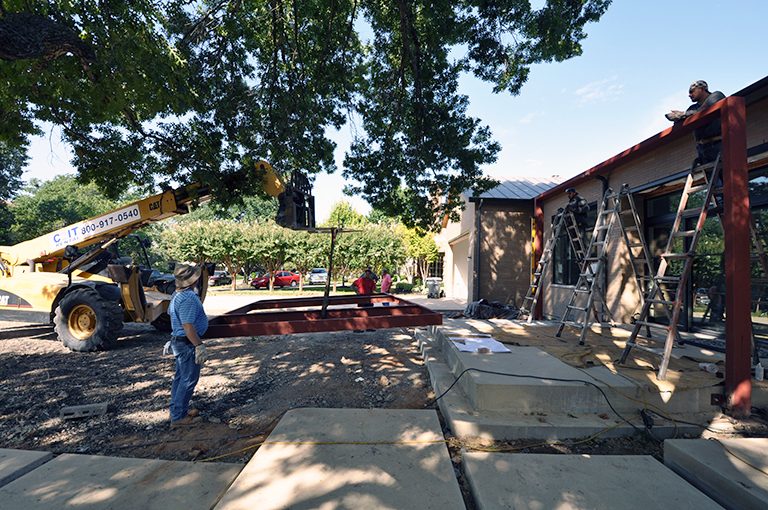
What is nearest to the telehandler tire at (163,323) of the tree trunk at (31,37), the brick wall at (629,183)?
the tree trunk at (31,37)

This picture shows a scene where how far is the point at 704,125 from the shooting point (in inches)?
158

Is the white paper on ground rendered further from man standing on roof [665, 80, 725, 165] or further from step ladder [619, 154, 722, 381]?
man standing on roof [665, 80, 725, 165]

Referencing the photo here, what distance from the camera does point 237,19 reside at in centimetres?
661

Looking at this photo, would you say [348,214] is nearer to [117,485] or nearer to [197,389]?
[197,389]

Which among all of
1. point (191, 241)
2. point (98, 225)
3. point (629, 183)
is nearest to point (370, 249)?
point (191, 241)

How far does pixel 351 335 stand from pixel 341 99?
5.52 m

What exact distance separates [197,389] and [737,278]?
6.29m

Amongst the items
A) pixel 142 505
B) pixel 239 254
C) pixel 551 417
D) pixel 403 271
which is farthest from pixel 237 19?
pixel 403 271

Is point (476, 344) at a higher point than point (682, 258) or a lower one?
lower

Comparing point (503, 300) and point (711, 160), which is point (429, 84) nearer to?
point (711, 160)

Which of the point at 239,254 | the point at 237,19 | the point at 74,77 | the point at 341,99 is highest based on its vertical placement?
the point at 237,19

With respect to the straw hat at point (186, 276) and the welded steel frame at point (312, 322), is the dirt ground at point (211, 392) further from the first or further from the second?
the straw hat at point (186, 276)

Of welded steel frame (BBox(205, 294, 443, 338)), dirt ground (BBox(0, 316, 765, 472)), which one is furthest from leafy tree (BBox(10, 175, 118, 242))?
welded steel frame (BBox(205, 294, 443, 338))

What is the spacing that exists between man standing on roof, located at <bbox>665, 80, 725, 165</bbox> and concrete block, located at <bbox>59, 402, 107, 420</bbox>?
7386 mm
